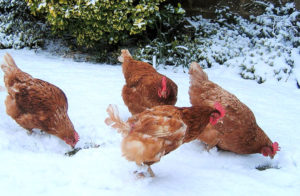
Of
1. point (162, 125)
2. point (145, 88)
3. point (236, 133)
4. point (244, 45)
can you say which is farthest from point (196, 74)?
point (244, 45)

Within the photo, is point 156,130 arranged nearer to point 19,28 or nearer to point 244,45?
point 244,45

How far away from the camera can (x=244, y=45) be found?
7375 mm

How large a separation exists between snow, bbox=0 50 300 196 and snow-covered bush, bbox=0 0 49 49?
8.89ft

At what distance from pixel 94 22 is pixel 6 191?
4940 millimetres

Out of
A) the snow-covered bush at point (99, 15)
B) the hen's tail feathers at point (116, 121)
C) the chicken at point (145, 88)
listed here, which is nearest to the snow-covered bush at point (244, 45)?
the snow-covered bush at point (99, 15)

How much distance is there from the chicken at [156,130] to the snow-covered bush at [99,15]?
3909 mm

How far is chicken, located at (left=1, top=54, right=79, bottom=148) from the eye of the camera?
3447 millimetres

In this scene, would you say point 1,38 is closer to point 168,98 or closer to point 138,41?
point 138,41

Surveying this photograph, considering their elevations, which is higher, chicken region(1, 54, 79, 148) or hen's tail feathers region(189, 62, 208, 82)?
hen's tail feathers region(189, 62, 208, 82)

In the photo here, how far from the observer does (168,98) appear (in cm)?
371

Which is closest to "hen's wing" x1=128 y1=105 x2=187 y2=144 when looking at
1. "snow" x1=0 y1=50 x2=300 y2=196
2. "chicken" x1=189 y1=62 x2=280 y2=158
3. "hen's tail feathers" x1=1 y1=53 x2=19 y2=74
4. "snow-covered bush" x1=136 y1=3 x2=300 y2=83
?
"snow" x1=0 y1=50 x2=300 y2=196

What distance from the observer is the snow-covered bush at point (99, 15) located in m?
6.07

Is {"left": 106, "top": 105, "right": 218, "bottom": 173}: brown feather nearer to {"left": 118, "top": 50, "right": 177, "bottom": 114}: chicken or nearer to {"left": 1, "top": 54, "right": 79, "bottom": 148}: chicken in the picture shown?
{"left": 118, "top": 50, "right": 177, "bottom": 114}: chicken

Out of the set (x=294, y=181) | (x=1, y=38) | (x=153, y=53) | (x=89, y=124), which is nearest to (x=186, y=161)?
(x=294, y=181)
